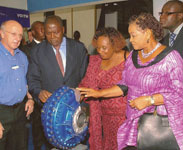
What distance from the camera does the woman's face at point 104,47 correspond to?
2225 mm

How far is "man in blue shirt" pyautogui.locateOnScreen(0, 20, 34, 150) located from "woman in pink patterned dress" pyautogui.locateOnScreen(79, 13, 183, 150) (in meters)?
1.14

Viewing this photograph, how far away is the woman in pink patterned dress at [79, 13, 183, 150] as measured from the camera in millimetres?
1568

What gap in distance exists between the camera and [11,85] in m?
2.14

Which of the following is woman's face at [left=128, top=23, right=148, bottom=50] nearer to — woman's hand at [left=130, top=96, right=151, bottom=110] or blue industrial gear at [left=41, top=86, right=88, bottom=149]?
woman's hand at [left=130, top=96, right=151, bottom=110]

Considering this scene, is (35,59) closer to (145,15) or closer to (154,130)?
(145,15)

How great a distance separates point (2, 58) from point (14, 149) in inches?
40.4

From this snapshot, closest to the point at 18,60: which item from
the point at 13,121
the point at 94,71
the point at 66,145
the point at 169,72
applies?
the point at 13,121

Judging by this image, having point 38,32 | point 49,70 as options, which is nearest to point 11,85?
point 49,70

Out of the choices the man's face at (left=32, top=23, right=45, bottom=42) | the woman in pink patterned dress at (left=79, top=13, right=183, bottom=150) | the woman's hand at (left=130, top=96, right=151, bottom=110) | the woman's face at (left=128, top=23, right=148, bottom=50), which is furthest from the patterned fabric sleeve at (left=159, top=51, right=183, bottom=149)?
the man's face at (left=32, top=23, right=45, bottom=42)

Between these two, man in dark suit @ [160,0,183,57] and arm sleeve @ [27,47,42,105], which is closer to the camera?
arm sleeve @ [27,47,42,105]

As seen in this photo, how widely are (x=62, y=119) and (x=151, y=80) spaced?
73cm

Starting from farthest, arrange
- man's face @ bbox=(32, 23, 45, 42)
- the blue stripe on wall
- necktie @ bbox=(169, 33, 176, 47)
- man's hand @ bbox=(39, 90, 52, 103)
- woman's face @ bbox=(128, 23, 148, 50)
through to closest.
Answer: the blue stripe on wall < man's face @ bbox=(32, 23, 45, 42) < necktie @ bbox=(169, 33, 176, 47) < man's hand @ bbox=(39, 90, 52, 103) < woman's face @ bbox=(128, 23, 148, 50)

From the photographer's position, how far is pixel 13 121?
87.8 inches

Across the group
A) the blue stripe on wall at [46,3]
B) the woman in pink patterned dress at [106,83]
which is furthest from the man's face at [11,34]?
the blue stripe on wall at [46,3]
